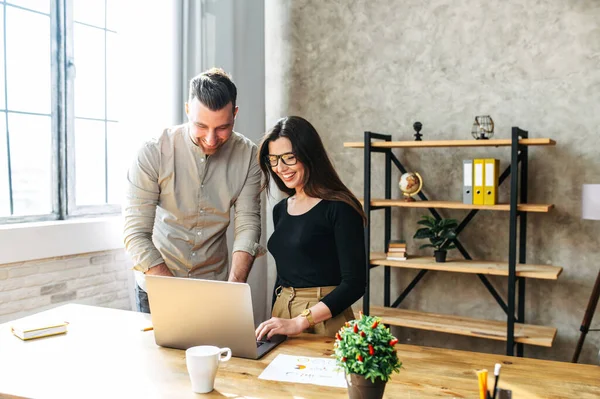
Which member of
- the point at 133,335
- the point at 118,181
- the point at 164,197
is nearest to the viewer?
the point at 133,335

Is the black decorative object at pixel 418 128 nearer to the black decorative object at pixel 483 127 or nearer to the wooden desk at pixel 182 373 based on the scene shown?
the black decorative object at pixel 483 127

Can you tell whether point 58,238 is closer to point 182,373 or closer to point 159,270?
point 159,270

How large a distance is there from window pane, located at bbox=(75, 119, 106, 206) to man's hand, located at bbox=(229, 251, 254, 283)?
136 cm

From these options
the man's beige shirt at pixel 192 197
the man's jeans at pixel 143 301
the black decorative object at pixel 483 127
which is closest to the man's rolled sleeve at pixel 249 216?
the man's beige shirt at pixel 192 197

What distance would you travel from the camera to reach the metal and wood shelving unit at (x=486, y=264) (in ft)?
10.2

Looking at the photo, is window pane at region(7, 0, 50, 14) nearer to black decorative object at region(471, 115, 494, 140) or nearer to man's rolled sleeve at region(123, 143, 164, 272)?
man's rolled sleeve at region(123, 143, 164, 272)

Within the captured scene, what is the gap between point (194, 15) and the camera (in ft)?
11.7

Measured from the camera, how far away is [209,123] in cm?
222

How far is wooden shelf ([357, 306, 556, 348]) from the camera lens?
10.3ft

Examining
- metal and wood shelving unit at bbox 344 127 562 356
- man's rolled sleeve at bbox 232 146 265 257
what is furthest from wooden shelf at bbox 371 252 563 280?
man's rolled sleeve at bbox 232 146 265 257

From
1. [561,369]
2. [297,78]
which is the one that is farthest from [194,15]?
[561,369]

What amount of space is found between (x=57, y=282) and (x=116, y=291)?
0.44 meters

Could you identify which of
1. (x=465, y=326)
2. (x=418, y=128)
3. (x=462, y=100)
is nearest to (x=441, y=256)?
(x=465, y=326)

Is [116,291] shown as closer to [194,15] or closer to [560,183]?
[194,15]
